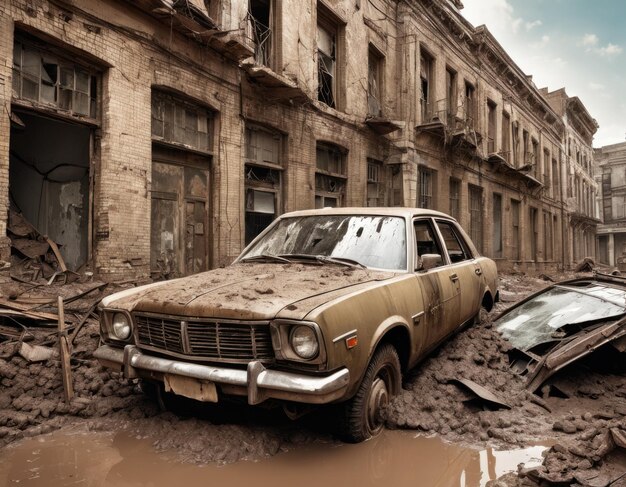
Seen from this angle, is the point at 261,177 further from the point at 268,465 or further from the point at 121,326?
Result: the point at 268,465

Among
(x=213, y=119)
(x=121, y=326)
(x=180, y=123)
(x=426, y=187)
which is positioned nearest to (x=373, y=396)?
(x=121, y=326)

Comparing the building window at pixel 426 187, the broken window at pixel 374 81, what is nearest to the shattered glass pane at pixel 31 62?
the broken window at pixel 374 81

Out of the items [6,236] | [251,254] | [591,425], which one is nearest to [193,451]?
[251,254]

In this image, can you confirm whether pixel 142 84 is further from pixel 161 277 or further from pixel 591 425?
pixel 591 425

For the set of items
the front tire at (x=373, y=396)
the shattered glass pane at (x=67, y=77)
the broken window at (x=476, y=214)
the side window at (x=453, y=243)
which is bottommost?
the front tire at (x=373, y=396)

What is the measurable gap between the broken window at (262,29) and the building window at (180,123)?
2377mm

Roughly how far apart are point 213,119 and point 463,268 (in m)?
6.60

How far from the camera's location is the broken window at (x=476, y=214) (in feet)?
67.4

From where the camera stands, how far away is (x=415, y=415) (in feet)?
11.3

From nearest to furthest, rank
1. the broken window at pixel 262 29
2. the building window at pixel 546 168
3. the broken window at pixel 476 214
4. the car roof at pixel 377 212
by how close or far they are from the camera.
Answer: the car roof at pixel 377 212 → the broken window at pixel 262 29 → the broken window at pixel 476 214 → the building window at pixel 546 168

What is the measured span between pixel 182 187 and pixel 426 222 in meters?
5.90

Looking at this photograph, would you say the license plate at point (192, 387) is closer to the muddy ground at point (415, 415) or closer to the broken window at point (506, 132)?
the muddy ground at point (415, 415)

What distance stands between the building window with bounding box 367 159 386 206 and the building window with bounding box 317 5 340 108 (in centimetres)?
264

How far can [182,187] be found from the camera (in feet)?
29.5
